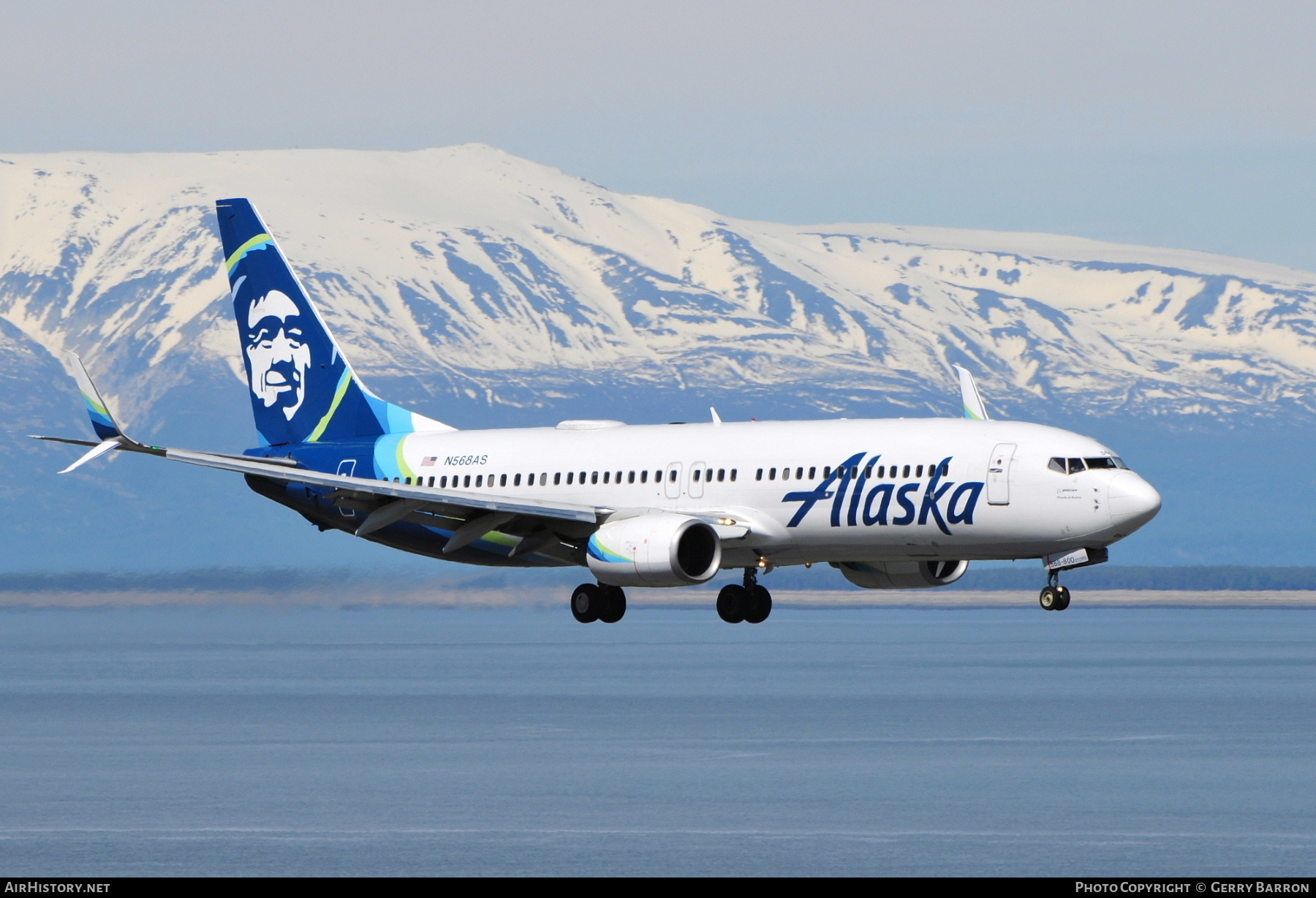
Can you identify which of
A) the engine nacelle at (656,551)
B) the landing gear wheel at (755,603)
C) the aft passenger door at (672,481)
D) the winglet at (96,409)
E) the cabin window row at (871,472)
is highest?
the aft passenger door at (672,481)

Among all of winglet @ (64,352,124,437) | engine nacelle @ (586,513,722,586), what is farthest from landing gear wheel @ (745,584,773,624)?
winglet @ (64,352,124,437)

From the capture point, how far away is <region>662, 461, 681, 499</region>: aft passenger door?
7238 cm

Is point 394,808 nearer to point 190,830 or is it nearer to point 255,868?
point 190,830

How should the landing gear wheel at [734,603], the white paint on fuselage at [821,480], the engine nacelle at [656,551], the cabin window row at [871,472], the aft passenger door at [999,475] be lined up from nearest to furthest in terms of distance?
1. the white paint on fuselage at [821,480]
2. the aft passenger door at [999,475]
3. the cabin window row at [871,472]
4. the engine nacelle at [656,551]
5. the landing gear wheel at [734,603]

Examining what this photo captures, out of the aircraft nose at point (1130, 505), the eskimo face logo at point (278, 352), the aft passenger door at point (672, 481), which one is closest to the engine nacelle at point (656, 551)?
the aft passenger door at point (672, 481)

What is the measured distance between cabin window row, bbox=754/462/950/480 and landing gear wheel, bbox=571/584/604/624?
7.48 meters

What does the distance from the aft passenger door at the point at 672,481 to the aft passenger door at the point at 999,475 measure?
1085 centimetres

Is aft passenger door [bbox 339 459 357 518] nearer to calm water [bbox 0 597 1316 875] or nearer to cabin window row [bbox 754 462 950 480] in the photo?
calm water [bbox 0 597 1316 875]

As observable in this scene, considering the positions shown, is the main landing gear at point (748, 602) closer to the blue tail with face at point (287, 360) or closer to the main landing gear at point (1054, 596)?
the main landing gear at point (1054, 596)

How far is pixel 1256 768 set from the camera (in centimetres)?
11956

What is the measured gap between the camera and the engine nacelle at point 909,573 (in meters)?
72.6

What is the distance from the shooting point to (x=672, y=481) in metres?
72.5
